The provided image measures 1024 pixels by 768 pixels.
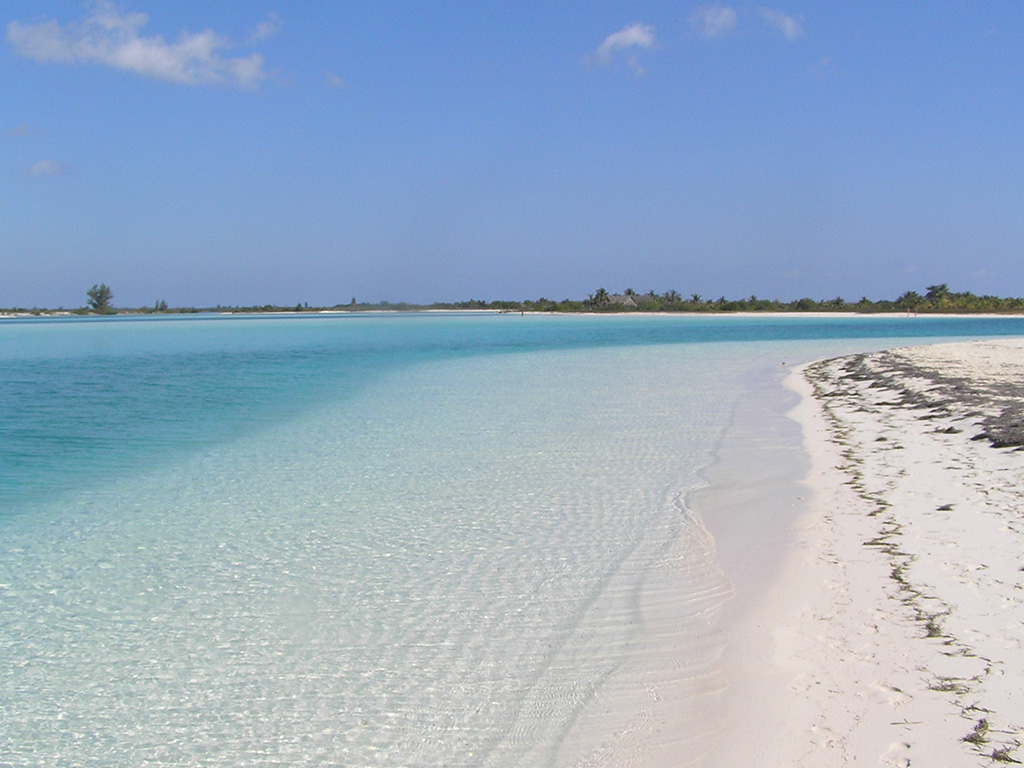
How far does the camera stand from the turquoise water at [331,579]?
327 centimetres

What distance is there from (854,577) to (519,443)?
5.65 m

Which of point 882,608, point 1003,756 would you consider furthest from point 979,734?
point 882,608

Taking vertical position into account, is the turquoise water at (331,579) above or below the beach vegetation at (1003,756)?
below

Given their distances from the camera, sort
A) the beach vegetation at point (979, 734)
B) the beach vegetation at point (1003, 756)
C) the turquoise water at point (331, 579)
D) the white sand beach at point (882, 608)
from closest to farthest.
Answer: the beach vegetation at point (1003, 756) < the beach vegetation at point (979, 734) < the white sand beach at point (882, 608) < the turquoise water at point (331, 579)

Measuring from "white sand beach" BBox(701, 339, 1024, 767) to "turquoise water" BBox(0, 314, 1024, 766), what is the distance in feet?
1.43

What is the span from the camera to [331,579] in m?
4.97

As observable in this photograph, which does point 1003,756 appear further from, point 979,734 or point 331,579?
point 331,579

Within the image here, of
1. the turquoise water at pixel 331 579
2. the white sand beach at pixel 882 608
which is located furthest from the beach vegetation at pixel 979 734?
the turquoise water at pixel 331 579

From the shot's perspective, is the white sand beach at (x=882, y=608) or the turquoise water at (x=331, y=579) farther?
the turquoise water at (x=331, y=579)

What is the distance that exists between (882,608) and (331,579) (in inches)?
127

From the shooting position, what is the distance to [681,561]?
5.23 metres

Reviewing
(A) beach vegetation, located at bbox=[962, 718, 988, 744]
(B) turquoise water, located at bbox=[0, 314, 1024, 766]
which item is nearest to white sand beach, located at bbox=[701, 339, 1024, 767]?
(A) beach vegetation, located at bbox=[962, 718, 988, 744]

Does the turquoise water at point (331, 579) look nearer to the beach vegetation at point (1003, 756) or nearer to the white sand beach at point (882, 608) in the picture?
the white sand beach at point (882, 608)

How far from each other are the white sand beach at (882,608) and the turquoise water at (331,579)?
0.43 m
